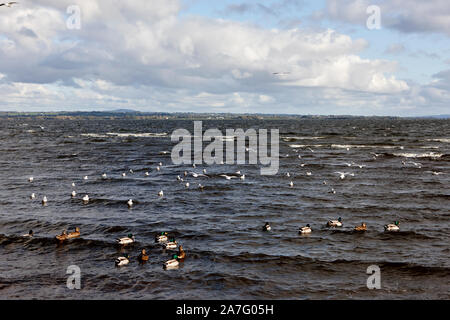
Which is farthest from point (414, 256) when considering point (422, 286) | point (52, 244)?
point (52, 244)

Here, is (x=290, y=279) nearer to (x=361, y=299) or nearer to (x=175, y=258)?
(x=361, y=299)

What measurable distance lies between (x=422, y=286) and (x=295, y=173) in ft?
130

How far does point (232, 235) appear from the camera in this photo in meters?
33.0

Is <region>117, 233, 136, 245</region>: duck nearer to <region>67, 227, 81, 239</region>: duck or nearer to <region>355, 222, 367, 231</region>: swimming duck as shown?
<region>67, 227, 81, 239</region>: duck

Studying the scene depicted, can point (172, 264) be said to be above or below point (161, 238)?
below

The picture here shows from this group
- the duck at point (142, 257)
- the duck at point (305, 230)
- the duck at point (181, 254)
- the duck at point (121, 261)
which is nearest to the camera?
the duck at point (121, 261)

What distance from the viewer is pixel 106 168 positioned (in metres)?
68.3

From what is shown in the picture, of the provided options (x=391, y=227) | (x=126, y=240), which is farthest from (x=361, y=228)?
(x=126, y=240)

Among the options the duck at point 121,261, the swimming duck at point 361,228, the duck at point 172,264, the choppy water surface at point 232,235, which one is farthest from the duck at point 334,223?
the duck at point 121,261

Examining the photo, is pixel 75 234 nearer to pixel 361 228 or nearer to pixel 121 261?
pixel 121 261

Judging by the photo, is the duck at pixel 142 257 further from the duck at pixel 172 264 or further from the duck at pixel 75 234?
the duck at pixel 75 234

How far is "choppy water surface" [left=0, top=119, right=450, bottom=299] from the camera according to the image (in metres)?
23.9

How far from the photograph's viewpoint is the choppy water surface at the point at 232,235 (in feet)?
78.3

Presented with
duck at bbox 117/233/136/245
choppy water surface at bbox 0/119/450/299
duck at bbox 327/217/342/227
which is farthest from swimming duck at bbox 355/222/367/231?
duck at bbox 117/233/136/245
